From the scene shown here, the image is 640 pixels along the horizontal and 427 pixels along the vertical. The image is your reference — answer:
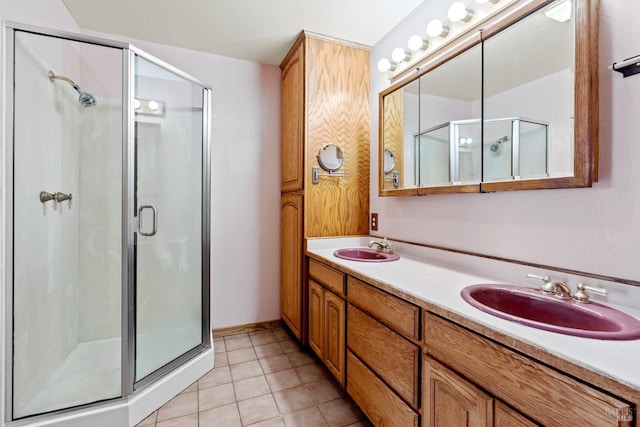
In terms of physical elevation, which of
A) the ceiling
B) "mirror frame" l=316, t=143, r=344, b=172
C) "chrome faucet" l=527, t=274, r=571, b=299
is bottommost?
"chrome faucet" l=527, t=274, r=571, b=299

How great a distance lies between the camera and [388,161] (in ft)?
6.88

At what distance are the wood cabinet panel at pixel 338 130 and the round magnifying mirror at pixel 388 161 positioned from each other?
0.28 m

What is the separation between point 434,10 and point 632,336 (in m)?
1.85

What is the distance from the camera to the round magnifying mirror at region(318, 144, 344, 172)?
2.23 metres

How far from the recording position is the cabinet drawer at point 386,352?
1.13 metres

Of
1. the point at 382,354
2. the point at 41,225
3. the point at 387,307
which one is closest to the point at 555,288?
the point at 387,307

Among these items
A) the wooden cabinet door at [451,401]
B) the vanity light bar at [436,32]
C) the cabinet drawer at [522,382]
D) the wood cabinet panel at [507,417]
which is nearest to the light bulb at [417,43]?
the vanity light bar at [436,32]

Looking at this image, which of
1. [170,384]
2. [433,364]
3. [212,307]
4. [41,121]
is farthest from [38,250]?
[433,364]

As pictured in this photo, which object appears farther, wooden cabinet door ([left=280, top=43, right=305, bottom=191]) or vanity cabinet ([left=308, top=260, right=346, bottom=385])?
A: wooden cabinet door ([left=280, top=43, right=305, bottom=191])

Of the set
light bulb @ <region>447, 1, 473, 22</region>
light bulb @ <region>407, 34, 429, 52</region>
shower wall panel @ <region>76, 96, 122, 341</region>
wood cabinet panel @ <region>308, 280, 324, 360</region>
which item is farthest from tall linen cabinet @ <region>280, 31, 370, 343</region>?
shower wall panel @ <region>76, 96, 122, 341</region>

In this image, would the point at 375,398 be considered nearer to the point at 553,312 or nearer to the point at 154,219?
the point at 553,312

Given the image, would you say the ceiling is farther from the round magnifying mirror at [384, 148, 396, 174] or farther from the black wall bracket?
the black wall bracket

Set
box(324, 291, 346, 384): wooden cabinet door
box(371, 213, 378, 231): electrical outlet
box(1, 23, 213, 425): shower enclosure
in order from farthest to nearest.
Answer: box(371, 213, 378, 231): electrical outlet
box(324, 291, 346, 384): wooden cabinet door
box(1, 23, 213, 425): shower enclosure

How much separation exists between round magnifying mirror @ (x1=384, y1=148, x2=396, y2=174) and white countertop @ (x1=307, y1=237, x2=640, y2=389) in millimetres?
577
